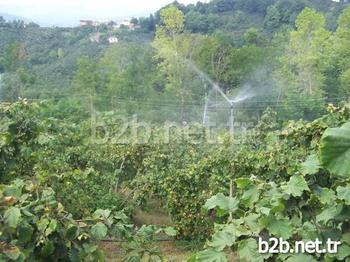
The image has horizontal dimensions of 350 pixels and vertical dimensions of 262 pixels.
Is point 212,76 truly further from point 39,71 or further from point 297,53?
point 39,71

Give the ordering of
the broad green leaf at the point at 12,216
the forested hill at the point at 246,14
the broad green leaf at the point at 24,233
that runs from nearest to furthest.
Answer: the broad green leaf at the point at 12,216
the broad green leaf at the point at 24,233
the forested hill at the point at 246,14

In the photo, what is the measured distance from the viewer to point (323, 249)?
1.67 m

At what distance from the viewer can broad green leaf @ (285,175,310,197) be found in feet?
5.67

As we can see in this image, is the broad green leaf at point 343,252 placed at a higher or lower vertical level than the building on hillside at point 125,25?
lower

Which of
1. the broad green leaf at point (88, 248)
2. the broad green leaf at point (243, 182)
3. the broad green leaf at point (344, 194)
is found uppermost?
the broad green leaf at point (344, 194)

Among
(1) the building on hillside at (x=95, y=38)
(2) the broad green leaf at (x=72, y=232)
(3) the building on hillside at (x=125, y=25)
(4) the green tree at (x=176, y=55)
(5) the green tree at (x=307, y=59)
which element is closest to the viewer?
(2) the broad green leaf at (x=72, y=232)

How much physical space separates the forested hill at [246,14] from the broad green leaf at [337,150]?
2947 cm

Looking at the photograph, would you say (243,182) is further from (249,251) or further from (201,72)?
(201,72)

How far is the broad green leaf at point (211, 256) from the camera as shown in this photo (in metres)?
1.68

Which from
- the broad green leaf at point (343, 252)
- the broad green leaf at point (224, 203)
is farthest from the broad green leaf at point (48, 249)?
the broad green leaf at point (343, 252)

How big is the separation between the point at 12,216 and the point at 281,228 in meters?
0.95

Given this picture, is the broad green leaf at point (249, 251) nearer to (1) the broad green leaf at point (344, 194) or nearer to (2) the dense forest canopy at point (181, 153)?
(2) the dense forest canopy at point (181, 153)

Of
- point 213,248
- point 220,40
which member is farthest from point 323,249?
point 220,40

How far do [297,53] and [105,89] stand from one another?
22.8 feet
